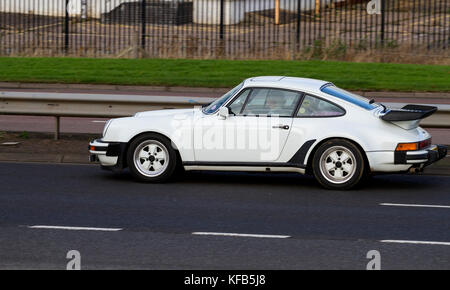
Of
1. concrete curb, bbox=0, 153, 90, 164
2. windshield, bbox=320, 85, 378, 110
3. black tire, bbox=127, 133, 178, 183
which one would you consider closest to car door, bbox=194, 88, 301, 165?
black tire, bbox=127, 133, 178, 183

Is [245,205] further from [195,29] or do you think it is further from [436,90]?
[195,29]

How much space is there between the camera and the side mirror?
36.6 ft

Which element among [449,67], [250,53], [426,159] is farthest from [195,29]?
[426,159]

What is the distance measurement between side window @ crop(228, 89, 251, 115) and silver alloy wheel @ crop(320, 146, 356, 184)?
1.20 m

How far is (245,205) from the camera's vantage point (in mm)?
10211

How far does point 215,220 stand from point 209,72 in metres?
15.0

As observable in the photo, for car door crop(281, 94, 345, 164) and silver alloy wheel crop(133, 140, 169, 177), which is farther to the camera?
silver alloy wheel crop(133, 140, 169, 177)

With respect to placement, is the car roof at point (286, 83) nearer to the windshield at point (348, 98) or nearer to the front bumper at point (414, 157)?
the windshield at point (348, 98)

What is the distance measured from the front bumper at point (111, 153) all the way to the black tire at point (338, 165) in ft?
8.03

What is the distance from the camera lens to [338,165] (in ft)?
36.2

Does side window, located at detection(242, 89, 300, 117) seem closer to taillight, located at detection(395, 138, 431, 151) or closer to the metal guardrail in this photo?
taillight, located at detection(395, 138, 431, 151)

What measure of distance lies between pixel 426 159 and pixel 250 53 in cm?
1706

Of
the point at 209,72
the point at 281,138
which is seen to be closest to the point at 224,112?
the point at 281,138
